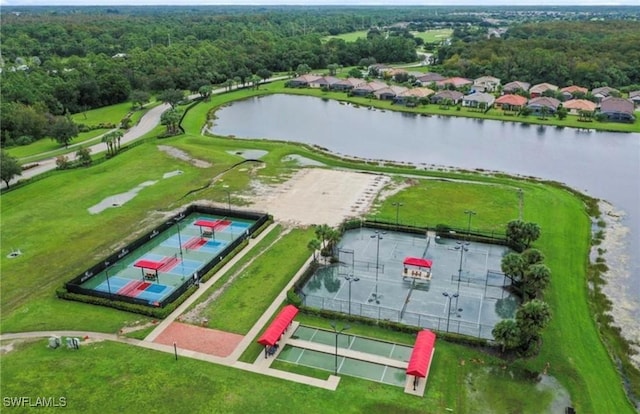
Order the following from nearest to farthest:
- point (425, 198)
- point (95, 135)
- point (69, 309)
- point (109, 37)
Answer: point (69, 309), point (425, 198), point (95, 135), point (109, 37)

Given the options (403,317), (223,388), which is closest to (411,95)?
(403,317)

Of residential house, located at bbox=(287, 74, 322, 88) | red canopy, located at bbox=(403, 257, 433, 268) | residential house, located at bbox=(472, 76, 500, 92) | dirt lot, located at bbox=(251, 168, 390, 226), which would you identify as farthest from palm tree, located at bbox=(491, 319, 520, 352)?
residential house, located at bbox=(287, 74, 322, 88)

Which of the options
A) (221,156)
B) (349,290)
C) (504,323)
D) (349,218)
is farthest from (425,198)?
(221,156)

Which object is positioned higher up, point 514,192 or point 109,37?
point 109,37

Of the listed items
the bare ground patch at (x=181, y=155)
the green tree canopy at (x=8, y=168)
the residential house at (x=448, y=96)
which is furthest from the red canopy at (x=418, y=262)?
the residential house at (x=448, y=96)

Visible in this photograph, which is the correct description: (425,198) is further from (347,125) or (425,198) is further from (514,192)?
(347,125)

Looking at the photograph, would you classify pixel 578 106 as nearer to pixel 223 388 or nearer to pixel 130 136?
pixel 130 136
